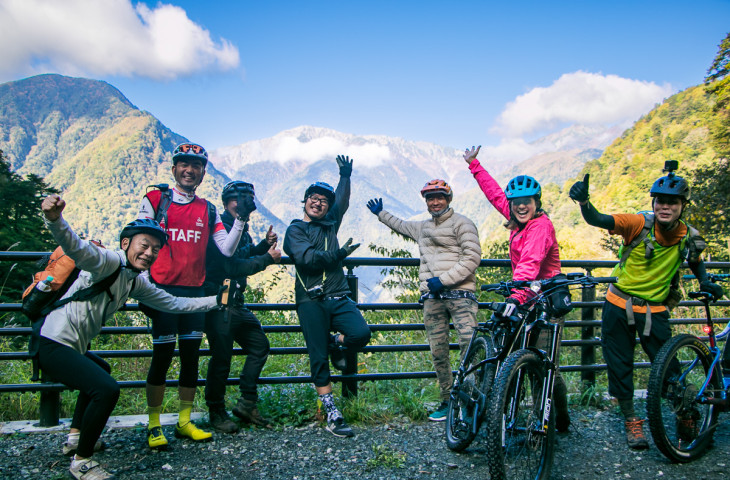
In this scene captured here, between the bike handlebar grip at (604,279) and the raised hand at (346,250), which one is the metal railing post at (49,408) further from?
the bike handlebar grip at (604,279)

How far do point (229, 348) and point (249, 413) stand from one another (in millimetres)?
558

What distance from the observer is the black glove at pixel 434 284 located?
396cm

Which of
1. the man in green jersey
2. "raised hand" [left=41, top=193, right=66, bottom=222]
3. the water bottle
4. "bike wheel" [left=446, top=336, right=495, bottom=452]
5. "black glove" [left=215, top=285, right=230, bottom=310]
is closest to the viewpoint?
"raised hand" [left=41, top=193, right=66, bottom=222]

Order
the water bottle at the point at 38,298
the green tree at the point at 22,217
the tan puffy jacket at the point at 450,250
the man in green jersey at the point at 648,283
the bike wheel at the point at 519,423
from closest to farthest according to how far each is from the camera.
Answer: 1. the bike wheel at the point at 519,423
2. the water bottle at the point at 38,298
3. the man in green jersey at the point at 648,283
4. the tan puffy jacket at the point at 450,250
5. the green tree at the point at 22,217

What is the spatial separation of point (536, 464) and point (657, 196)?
6.95ft

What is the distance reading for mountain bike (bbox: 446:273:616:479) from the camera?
2770 mm

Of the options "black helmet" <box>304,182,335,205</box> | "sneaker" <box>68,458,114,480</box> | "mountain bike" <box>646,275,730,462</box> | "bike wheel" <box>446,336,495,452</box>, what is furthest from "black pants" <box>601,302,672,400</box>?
"sneaker" <box>68,458,114,480</box>

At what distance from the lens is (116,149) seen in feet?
619

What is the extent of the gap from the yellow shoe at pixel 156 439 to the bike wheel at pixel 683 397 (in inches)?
134

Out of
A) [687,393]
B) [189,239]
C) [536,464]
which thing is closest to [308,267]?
[189,239]

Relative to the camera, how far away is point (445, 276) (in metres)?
4.00

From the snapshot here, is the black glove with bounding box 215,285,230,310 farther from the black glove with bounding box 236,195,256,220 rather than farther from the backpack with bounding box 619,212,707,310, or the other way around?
the backpack with bounding box 619,212,707,310

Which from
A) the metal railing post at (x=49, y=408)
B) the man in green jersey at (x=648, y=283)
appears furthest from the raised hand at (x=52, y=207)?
the man in green jersey at (x=648, y=283)

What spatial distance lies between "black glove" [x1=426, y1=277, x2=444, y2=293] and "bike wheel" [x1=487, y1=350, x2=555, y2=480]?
1.08 m
